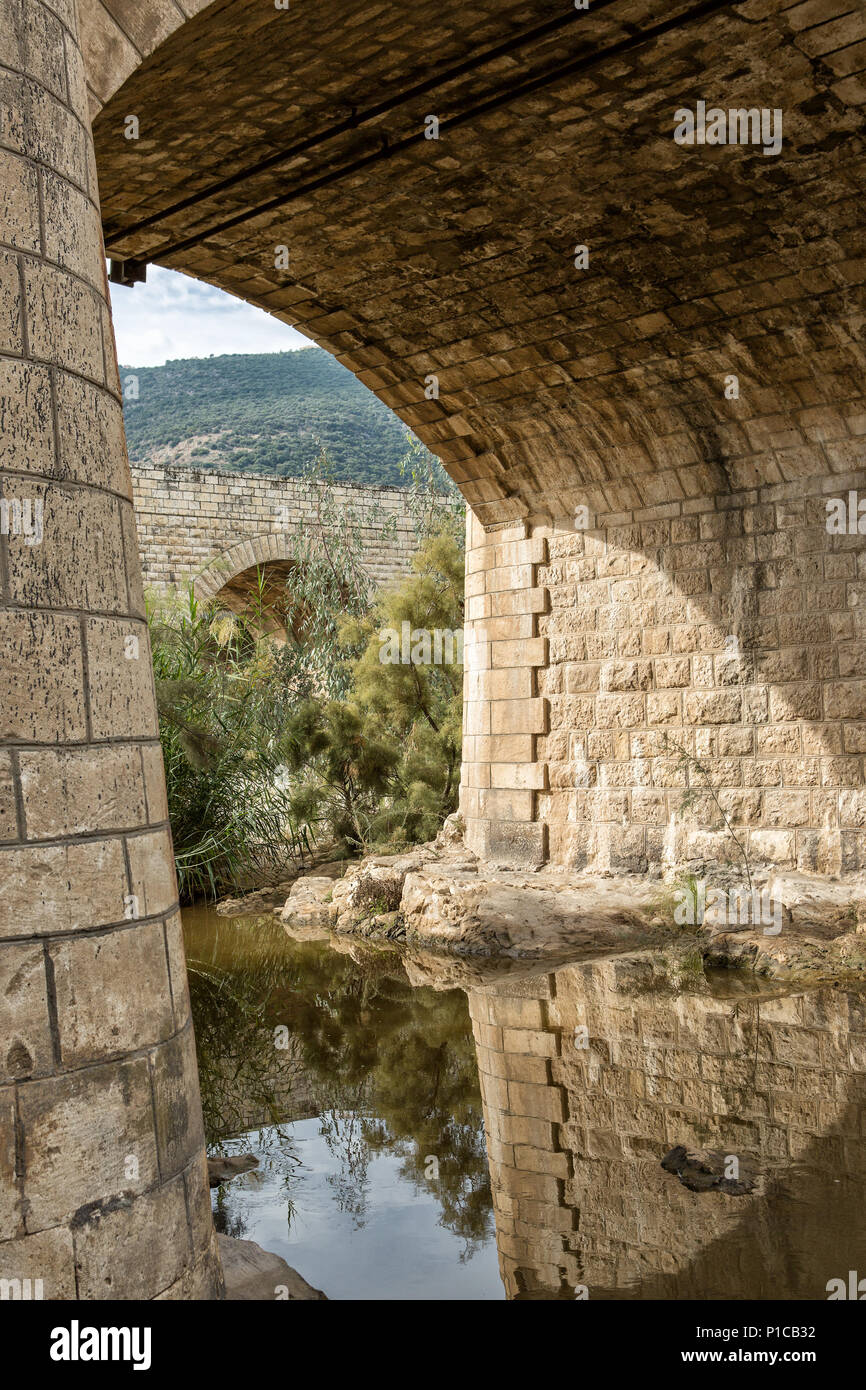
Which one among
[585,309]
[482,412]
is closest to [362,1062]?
[585,309]

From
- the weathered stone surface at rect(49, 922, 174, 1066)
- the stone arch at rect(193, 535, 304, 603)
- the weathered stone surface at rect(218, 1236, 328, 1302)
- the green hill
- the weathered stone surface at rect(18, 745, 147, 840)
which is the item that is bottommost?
the weathered stone surface at rect(218, 1236, 328, 1302)

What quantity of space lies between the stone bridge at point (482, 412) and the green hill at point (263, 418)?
39.5 m

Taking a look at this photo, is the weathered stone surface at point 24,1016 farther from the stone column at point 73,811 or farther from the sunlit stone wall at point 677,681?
the sunlit stone wall at point 677,681

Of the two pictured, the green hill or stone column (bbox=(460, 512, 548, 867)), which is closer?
stone column (bbox=(460, 512, 548, 867))

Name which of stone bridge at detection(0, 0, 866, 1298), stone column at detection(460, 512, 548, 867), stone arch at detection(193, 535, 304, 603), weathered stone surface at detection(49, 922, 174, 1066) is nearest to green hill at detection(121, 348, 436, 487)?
stone arch at detection(193, 535, 304, 603)

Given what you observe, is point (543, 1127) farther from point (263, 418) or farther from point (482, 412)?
point (263, 418)

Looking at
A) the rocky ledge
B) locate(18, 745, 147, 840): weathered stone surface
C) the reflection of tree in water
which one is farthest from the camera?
the rocky ledge

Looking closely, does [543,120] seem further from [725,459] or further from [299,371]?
[299,371]

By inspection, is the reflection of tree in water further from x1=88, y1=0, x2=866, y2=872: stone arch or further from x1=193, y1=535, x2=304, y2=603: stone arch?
x1=193, y1=535, x2=304, y2=603: stone arch

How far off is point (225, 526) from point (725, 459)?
42.0 feet

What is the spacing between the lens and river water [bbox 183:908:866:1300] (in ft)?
10.9

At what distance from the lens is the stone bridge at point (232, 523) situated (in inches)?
744

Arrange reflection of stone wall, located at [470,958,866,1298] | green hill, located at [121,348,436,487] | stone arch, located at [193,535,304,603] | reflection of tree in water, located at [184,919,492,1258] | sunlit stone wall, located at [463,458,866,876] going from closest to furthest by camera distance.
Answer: reflection of stone wall, located at [470,958,866,1298]
reflection of tree in water, located at [184,919,492,1258]
sunlit stone wall, located at [463,458,866,876]
stone arch, located at [193,535,304,603]
green hill, located at [121,348,436,487]

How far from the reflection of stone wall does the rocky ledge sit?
736 mm
